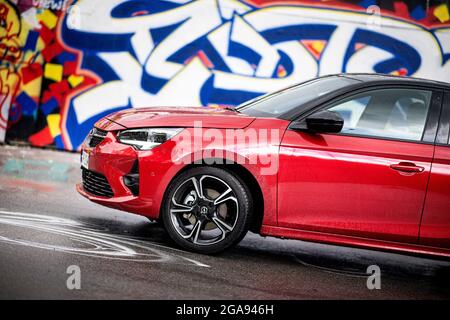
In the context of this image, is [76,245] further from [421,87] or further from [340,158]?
[421,87]

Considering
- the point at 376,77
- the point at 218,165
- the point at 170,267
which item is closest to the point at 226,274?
the point at 170,267

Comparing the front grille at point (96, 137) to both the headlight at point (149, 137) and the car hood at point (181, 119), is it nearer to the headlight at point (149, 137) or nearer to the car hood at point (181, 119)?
the car hood at point (181, 119)

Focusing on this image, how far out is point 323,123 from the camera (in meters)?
5.14

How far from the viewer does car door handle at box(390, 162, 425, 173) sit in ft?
17.0

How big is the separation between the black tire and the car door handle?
1.24 m

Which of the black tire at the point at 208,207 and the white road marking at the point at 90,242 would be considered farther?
the black tire at the point at 208,207

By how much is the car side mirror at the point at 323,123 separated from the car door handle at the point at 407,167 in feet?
1.83

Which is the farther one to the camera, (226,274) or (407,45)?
(407,45)

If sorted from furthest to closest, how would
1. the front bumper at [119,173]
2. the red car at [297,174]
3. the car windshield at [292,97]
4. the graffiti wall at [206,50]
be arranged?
the graffiti wall at [206,50], the car windshield at [292,97], the front bumper at [119,173], the red car at [297,174]

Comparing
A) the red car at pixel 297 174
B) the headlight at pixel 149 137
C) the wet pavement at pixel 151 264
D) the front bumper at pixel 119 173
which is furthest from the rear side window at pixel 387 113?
the front bumper at pixel 119 173

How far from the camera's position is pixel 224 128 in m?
5.28

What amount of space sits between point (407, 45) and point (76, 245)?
26.6 ft

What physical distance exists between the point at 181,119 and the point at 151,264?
1.27 metres

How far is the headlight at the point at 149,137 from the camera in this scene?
5293mm
